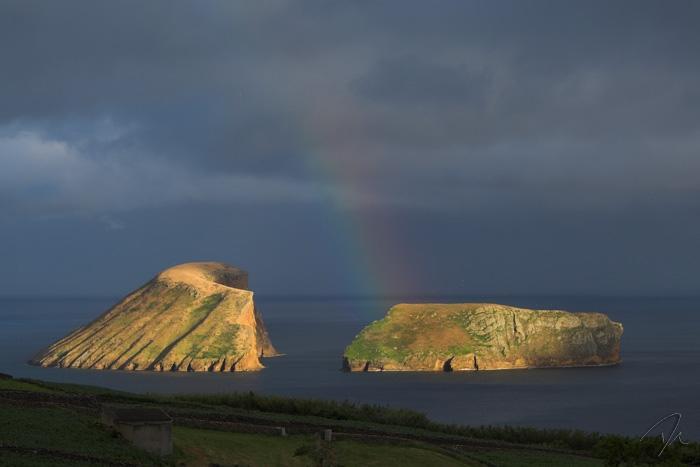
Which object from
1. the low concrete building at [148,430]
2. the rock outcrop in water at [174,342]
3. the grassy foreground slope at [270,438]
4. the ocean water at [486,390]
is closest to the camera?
the grassy foreground slope at [270,438]

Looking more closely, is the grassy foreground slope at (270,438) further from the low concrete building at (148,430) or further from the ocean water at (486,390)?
the ocean water at (486,390)

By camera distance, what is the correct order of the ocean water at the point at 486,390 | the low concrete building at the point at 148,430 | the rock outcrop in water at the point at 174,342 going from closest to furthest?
the low concrete building at the point at 148,430, the ocean water at the point at 486,390, the rock outcrop in water at the point at 174,342

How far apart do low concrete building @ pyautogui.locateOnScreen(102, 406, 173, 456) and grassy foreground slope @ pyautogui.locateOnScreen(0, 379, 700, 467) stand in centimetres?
55

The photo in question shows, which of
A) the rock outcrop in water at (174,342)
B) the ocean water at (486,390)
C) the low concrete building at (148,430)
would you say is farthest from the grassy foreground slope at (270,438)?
the rock outcrop in water at (174,342)

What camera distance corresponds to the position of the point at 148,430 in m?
40.6

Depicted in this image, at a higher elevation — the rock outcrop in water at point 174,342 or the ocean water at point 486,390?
the rock outcrop in water at point 174,342

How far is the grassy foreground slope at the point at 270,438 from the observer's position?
129ft

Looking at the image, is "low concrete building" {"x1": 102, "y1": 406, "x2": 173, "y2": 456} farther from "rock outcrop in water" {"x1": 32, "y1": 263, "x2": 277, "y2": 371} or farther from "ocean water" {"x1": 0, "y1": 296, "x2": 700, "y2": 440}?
"rock outcrop in water" {"x1": 32, "y1": 263, "x2": 277, "y2": 371}

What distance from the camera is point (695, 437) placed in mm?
112938

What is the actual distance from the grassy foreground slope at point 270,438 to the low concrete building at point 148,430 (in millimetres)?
553

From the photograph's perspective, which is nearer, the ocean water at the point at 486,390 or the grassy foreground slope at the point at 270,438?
the grassy foreground slope at the point at 270,438

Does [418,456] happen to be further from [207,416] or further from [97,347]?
[97,347]

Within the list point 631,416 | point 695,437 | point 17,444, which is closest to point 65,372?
point 631,416

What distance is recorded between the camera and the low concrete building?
133 ft
